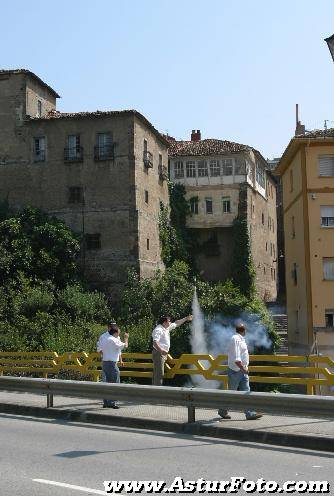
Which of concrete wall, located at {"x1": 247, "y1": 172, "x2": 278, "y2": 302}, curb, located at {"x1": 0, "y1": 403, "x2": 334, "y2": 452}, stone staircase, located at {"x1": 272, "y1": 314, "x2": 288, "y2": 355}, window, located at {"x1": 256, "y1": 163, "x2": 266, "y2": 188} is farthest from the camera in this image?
window, located at {"x1": 256, "y1": 163, "x2": 266, "y2": 188}

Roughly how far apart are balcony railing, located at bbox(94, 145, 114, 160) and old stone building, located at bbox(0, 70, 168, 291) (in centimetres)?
6

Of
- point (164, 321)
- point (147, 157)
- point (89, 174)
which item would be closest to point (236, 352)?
point (164, 321)

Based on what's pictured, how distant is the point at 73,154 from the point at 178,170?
478 inches

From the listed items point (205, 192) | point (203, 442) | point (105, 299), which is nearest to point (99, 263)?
point (105, 299)

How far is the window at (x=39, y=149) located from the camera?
47000 mm

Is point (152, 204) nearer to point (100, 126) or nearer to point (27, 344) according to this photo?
point (100, 126)

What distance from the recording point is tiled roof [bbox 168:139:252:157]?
56.1 m

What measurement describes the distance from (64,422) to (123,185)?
32.5 meters

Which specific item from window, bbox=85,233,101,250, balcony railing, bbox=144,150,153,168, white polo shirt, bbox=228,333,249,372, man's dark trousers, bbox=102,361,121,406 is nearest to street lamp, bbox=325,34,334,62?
white polo shirt, bbox=228,333,249,372

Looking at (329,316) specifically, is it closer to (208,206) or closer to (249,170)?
(208,206)

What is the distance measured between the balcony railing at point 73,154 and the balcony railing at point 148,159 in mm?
4238

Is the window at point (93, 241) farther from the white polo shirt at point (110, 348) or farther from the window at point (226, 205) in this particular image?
the white polo shirt at point (110, 348)

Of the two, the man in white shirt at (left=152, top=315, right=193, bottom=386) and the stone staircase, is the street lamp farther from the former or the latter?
the stone staircase

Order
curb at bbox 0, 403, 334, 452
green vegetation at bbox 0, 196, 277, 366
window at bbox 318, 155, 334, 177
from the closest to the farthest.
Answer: curb at bbox 0, 403, 334, 452 < window at bbox 318, 155, 334, 177 < green vegetation at bbox 0, 196, 277, 366
